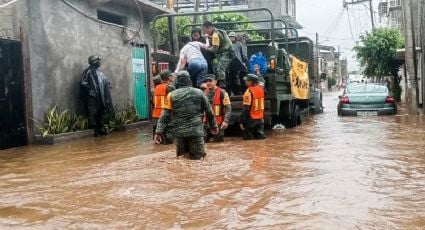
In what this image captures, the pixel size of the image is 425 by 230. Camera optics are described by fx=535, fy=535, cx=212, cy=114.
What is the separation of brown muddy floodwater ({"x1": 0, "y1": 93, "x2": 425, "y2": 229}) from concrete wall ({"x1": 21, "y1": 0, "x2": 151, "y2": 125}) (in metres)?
2.11

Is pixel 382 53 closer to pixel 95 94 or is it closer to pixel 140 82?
pixel 140 82

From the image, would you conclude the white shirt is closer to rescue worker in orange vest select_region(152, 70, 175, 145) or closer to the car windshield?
rescue worker in orange vest select_region(152, 70, 175, 145)

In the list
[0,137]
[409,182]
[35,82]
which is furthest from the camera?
[35,82]

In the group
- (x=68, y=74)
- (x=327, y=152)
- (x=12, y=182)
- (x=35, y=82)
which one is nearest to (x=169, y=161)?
(x=12, y=182)

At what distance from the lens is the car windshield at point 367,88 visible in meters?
16.8

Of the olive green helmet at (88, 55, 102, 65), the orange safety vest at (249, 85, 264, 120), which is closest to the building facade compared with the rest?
the olive green helmet at (88, 55, 102, 65)

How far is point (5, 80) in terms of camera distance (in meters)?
10.7

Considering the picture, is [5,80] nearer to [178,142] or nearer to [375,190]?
[178,142]

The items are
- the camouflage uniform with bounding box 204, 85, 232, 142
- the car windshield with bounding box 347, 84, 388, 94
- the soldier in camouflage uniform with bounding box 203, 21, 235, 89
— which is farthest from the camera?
the car windshield with bounding box 347, 84, 388, 94

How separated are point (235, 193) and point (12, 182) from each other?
304 centimetres

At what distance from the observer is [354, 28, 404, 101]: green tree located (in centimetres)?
2695

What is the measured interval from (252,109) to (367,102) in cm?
725

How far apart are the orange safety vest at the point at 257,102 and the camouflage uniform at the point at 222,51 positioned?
39.4 inches

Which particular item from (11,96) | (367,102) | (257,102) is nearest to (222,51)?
(257,102)
